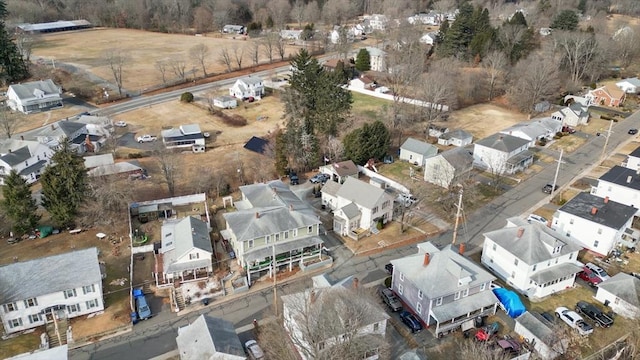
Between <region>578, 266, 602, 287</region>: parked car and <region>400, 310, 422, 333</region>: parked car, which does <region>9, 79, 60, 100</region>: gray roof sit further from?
<region>578, 266, 602, 287</region>: parked car

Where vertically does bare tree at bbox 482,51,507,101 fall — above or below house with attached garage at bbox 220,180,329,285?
above

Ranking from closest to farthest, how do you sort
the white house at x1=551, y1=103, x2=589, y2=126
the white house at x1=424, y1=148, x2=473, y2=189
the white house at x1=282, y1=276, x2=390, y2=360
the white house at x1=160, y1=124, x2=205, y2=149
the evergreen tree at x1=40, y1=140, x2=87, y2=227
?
1. the white house at x1=282, y1=276, x2=390, y2=360
2. the evergreen tree at x1=40, y1=140, x2=87, y2=227
3. the white house at x1=424, y1=148, x2=473, y2=189
4. the white house at x1=160, y1=124, x2=205, y2=149
5. the white house at x1=551, y1=103, x2=589, y2=126

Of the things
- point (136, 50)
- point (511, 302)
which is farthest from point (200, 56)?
point (511, 302)

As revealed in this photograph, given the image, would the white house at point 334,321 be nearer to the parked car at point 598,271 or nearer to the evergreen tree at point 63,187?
the parked car at point 598,271

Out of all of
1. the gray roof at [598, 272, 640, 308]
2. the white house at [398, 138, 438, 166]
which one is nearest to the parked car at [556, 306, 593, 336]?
the gray roof at [598, 272, 640, 308]

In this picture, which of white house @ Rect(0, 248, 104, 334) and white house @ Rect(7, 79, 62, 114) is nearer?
white house @ Rect(0, 248, 104, 334)

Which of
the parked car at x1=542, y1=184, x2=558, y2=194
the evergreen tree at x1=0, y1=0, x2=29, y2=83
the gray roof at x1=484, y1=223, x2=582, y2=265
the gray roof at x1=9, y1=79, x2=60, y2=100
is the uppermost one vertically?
the evergreen tree at x1=0, y1=0, x2=29, y2=83

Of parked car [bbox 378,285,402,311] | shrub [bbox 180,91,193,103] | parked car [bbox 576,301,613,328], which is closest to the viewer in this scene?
parked car [bbox 576,301,613,328]
